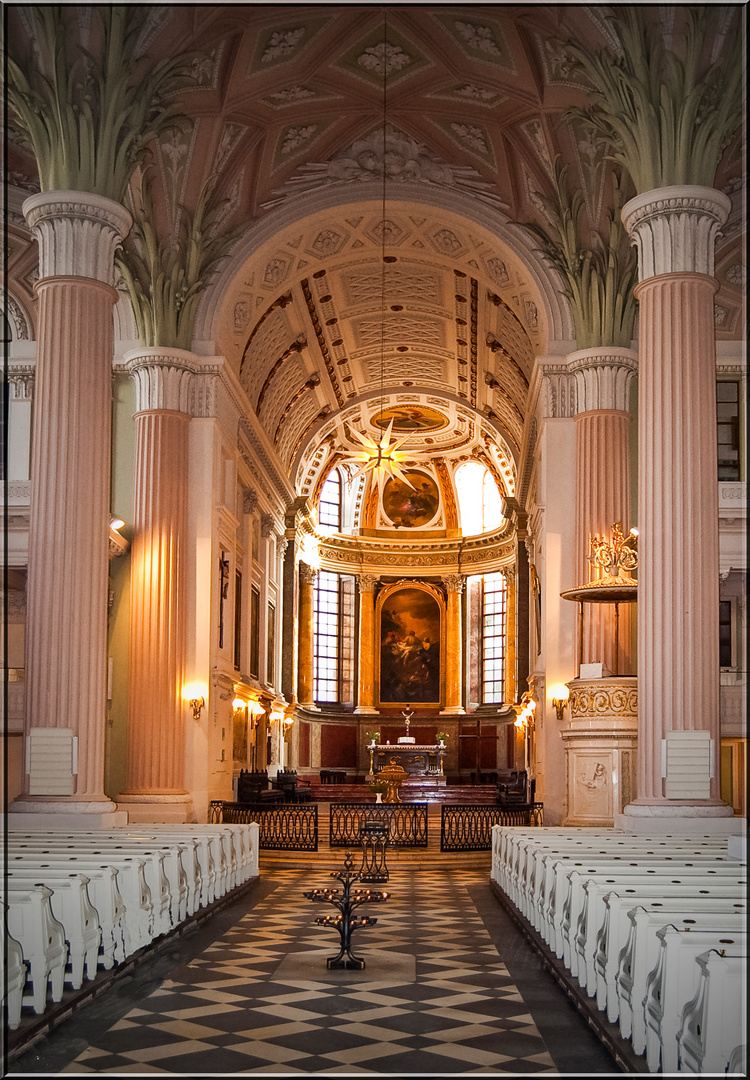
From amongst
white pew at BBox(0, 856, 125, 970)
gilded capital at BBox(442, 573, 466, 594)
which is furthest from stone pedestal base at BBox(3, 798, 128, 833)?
gilded capital at BBox(442, 573, 466, 594)

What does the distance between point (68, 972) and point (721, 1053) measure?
16.6 feet

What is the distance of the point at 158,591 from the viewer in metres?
20.5

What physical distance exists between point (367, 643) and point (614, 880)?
3469 cm

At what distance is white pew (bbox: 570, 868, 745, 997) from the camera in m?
6.95

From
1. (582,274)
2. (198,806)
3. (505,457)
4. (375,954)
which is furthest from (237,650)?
(375,954)

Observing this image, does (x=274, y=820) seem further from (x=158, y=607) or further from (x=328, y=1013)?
(x=328, y=1013)

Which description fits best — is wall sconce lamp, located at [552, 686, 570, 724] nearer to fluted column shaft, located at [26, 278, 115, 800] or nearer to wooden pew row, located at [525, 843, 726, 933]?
fluted column shaft, located at [26, 278, 115, 800]

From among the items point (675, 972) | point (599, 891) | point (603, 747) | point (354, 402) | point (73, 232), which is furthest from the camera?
point (354, 402)

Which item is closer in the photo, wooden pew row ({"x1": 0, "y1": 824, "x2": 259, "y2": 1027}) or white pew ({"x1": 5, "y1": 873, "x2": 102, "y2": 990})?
wooden pew row ({"x1": 0, "y1": 824, "x2": 259, "y2": 1027})

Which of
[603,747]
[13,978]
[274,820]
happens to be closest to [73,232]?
[603,747]

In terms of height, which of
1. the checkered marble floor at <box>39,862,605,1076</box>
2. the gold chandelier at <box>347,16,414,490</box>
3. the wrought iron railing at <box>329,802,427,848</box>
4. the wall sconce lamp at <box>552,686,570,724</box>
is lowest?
the wrought iron railing at <box>329,802,427,848</box>

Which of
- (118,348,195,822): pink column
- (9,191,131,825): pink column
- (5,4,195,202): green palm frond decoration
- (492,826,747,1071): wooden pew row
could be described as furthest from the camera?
(118,348,195,822): pink column

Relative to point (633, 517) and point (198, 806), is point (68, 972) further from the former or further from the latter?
point (633, 517)

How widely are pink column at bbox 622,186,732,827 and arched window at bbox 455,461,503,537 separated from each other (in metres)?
28.3
